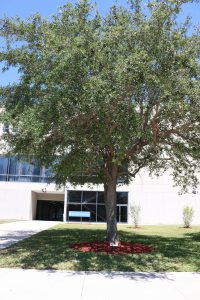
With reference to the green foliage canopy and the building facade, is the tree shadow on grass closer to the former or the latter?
the green foliage canopy

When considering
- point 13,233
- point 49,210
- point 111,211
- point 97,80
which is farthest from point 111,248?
point 49,210

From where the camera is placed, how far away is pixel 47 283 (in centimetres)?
837

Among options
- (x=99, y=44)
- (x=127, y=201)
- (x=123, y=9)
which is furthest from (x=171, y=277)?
(x=127, y=201)

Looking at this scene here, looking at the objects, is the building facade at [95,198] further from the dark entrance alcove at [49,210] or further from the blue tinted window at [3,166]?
the dark entrance alcove at [49,210]

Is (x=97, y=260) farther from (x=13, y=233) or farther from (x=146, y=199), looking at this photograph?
(x=146, y=199)

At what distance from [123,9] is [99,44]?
2.39 metres

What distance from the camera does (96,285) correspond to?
27.0 ft

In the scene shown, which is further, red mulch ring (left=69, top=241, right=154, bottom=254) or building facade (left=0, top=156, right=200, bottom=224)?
building facade (left=0, top=156, right=200, bottom=224)

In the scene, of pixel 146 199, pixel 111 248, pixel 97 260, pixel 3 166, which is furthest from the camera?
pixel 3 166

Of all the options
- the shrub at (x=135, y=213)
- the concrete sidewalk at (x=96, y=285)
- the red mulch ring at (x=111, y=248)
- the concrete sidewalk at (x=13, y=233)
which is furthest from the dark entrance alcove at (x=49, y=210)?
the concrete sidewalk at (x=96, y=285)

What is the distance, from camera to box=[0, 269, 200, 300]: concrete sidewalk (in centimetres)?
738

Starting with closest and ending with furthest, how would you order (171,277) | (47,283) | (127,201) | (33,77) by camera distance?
(47,283) → (171,277) → (33,77) → (127,201)

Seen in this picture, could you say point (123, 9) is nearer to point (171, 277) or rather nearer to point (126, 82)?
point (126, 82)

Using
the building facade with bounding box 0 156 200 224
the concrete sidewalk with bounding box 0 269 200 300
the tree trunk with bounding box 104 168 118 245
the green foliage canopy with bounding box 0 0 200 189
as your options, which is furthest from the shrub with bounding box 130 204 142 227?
the concrete sidewalk with bounding box 0 269 200 300
